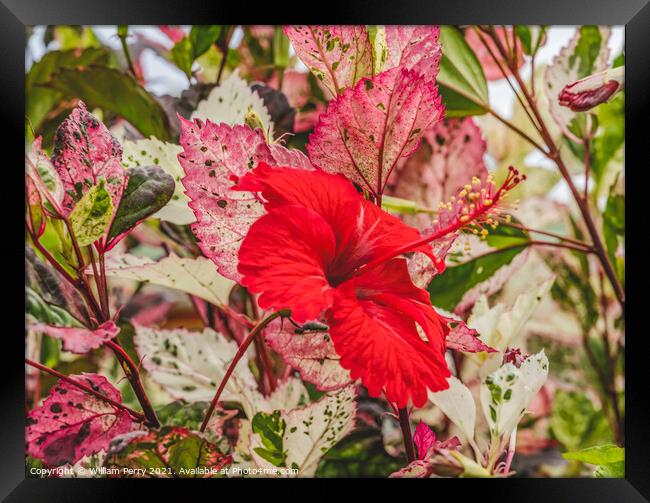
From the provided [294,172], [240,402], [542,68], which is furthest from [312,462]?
[542,68]

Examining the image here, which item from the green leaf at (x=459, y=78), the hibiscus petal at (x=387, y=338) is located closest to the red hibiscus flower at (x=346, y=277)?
the hibiscus petal at (x=387, y=338)

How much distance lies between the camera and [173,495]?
1.35 feet

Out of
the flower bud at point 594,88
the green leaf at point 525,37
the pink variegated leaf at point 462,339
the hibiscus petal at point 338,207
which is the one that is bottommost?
the pink variegated leaf at point 462,339

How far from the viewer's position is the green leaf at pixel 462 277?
408 mm

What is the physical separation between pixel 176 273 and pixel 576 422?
0.31 metres

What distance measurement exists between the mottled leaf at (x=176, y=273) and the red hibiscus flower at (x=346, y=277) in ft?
0.19

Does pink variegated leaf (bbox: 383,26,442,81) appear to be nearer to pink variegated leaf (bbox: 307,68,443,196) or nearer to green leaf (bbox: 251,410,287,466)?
pink variegated leaf (bbox: 307,68,443,196)

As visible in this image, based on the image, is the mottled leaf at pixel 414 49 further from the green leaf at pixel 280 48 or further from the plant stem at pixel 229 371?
the plant stem at pixel 229 371

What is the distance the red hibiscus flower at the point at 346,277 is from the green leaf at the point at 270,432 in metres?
0.08

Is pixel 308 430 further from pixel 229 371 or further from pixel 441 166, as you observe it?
pixel 441 166

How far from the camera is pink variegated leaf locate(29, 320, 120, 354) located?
0.40 m

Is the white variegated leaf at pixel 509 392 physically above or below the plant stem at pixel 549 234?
below
